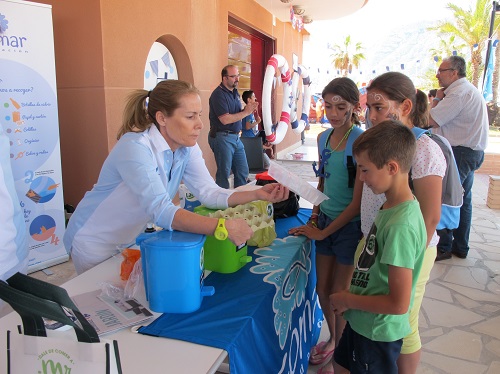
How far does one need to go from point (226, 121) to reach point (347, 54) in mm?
28470

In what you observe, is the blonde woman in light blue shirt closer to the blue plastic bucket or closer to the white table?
the blue plastic bucket

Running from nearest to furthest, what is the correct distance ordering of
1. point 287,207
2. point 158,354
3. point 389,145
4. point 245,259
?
point 158,354, point 389,145, point 245,259, point 287,207

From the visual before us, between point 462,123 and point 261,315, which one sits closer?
point 261,315

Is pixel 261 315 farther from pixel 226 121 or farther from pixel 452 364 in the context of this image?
pixel 226 121

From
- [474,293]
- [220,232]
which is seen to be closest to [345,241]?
[220,232]

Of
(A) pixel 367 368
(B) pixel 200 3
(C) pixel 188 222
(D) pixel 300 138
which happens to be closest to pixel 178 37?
(B) pixel 200 3

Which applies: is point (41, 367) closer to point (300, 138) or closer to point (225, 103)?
point (225, 103)

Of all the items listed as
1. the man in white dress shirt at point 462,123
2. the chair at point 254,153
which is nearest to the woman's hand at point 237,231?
the man in white dress shirt at point 462,123

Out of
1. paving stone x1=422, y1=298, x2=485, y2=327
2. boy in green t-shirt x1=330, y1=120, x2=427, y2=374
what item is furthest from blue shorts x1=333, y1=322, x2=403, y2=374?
paving stone x1=422, y1=298, x2=485, y2=327

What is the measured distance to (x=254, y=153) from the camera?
18.0 ft

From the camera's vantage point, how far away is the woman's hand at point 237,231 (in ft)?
4.31

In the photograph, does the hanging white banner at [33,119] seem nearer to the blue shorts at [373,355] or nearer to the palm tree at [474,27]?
the blue shorts at [373,355]

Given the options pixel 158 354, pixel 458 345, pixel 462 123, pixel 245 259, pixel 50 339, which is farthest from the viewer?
pixel 462 123

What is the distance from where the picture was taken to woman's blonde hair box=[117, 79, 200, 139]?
1.52 meters
